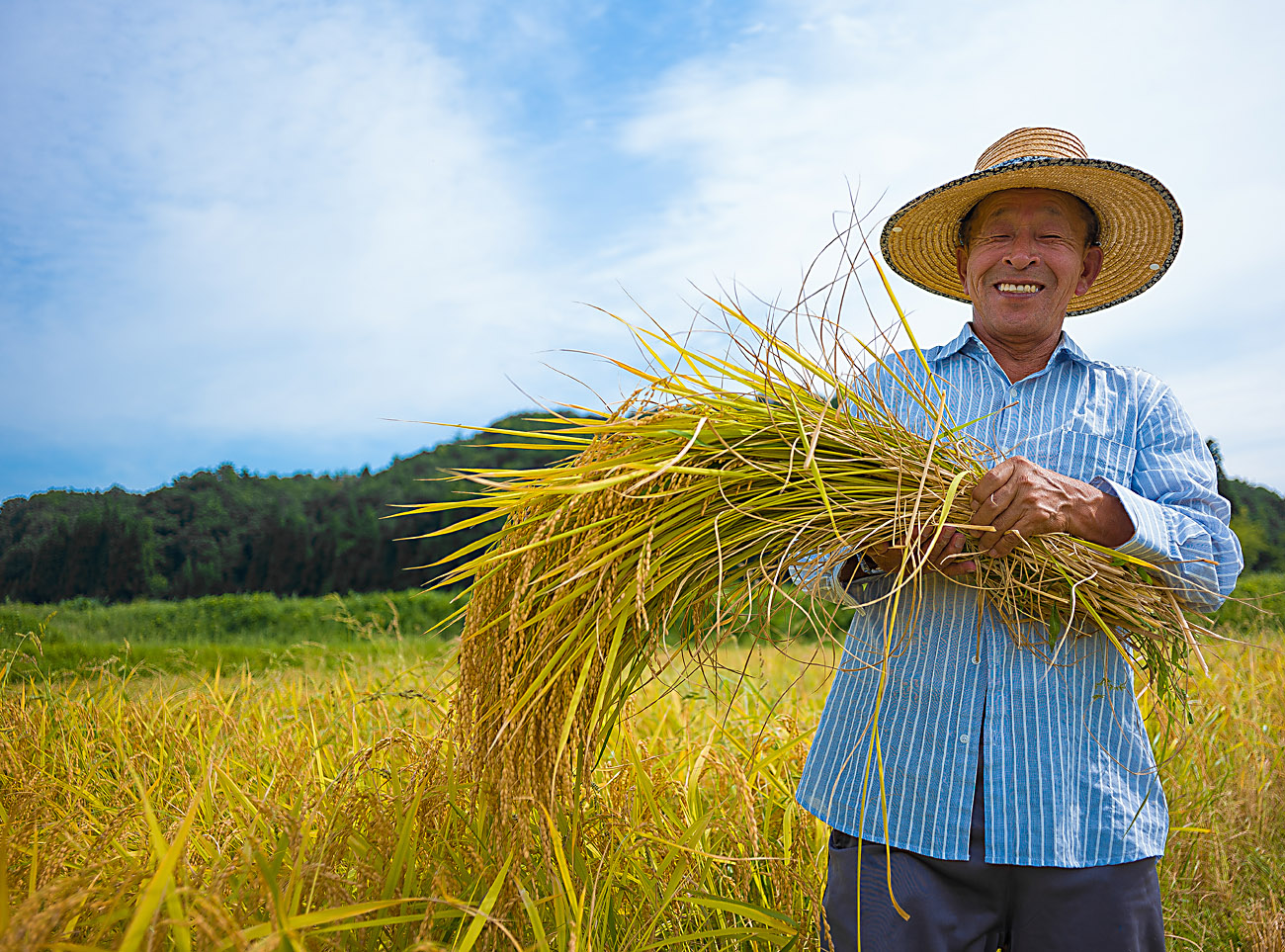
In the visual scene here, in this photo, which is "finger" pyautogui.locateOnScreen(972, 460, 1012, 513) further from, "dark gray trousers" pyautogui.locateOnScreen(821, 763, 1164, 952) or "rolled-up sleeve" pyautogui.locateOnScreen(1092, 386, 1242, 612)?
"dark gray trousers" pyautogui.locateOnScreen(821, 763, 1164, 952)

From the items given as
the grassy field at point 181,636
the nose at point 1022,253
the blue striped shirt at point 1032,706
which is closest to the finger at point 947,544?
the blue striped shirt at point 1032,706

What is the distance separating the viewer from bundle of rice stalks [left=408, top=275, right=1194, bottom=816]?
1.42 meters

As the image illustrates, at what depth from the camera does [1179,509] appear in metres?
1.66

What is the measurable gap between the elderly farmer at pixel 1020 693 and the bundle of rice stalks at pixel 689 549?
76 millimetres

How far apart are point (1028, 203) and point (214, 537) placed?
728cm

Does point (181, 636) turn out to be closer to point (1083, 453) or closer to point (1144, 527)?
point (1083, 453)

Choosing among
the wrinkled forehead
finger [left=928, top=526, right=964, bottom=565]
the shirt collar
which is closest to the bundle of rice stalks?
finger [left=928, top=526, right=964, bottom=565]

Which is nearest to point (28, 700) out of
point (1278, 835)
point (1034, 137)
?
point (1034, 137)

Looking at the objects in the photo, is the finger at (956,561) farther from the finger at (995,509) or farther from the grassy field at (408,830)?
the grassy field at (408,830)

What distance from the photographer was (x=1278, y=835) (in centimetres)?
336

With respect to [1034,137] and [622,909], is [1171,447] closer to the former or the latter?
[1034,137]

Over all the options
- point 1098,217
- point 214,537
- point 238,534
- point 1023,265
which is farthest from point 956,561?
point 238,534

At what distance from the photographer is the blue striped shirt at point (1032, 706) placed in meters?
1.59

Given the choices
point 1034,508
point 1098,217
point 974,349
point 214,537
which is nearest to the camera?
point 1034,508
